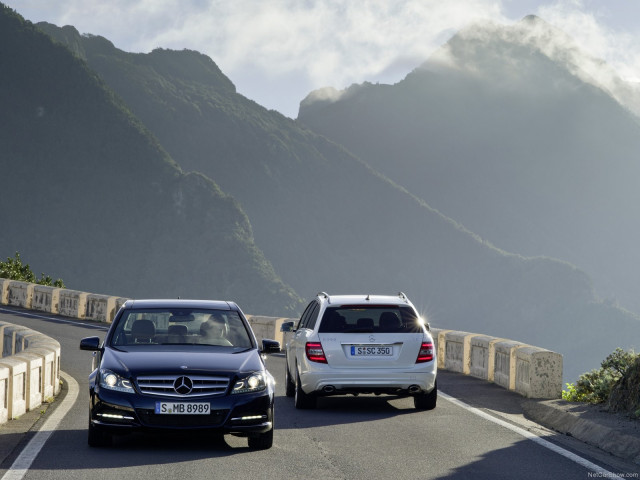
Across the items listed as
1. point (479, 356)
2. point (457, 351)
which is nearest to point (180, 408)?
point (479, 356)

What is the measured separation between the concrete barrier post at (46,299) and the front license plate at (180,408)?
26184 mm

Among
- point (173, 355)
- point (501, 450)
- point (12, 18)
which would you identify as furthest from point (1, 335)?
point (12, 18)

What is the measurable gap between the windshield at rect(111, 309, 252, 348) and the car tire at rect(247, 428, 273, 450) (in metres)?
1.03

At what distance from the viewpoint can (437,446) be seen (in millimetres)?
9992

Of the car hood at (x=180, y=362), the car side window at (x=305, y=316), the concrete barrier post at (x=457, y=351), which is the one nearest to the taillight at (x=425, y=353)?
the car side window at (x=305, y=316)

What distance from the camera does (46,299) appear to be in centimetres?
3488

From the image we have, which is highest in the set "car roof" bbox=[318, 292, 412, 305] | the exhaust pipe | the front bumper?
"car roof" bbox=[318, 292, 412, 305]

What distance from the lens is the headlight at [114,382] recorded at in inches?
355

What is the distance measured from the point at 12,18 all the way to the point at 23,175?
120 feet

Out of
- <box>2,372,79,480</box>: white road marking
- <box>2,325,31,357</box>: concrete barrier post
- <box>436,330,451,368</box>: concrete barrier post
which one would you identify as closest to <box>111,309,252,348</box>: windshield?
<box>2,372,79,480</box>: white road marking

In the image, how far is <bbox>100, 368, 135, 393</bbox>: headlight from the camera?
9008mm

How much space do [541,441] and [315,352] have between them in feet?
10.5

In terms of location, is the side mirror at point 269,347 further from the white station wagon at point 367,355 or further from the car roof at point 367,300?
the car roof at point 367,300

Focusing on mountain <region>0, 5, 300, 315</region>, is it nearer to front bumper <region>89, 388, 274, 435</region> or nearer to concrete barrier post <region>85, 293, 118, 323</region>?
concrete barrier post <region>85, 293, 118, 323</region>
